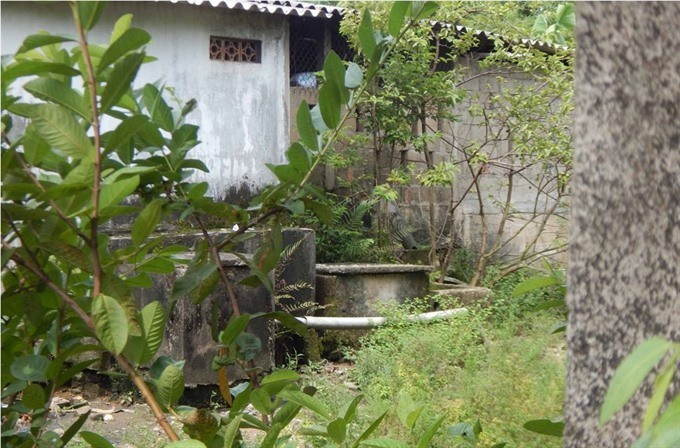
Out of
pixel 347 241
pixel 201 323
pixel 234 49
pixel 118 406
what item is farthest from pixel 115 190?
pixel 234 49

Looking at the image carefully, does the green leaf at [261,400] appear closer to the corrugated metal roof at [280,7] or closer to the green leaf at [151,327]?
the green leaf at [151,327]

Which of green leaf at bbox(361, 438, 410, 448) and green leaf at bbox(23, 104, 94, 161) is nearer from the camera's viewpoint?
green leaf at bbox(23, 104, 94, 161)

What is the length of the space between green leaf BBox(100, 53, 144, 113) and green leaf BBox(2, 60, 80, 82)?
0.05 metres

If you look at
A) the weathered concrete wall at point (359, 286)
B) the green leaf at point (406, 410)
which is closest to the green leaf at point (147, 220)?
the green leaf at point (406, 410)

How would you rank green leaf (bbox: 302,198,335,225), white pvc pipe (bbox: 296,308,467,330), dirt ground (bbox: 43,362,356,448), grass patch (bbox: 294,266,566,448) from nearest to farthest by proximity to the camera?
green leaf (bbox: 302,198,335,225)
grass patch (bbox: 294,266,566,448)
dirt ground (bbox: 43,362,356,448)
white pvc pipe (bbox: 296,308,467,330)

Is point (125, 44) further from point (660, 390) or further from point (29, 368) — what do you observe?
point (660, 390)

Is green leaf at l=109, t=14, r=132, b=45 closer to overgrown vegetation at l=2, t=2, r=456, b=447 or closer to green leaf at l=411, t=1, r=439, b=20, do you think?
overgrown vegetation at l=2, t=2, r=456, b=447

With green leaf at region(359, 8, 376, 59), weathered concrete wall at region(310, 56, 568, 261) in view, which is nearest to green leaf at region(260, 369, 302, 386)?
green leaf at region(359, 8, 376, 59)

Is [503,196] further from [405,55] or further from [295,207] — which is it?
[295,207]

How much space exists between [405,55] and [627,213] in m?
7.63

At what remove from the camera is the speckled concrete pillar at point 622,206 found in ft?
2.30

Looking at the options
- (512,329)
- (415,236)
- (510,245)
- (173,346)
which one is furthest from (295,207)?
(510,245)

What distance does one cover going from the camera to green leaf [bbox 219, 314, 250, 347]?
3.87 feet

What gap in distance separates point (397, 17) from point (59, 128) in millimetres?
457
